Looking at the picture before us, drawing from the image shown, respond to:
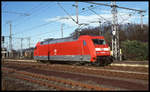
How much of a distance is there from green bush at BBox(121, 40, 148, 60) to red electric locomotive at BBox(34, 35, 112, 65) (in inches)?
368

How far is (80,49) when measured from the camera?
62.2ft

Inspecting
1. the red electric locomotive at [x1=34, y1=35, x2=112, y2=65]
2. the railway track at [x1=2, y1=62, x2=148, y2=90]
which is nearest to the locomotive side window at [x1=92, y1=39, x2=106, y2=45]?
the red electric locomotive at [x1=34, y1=35, x2=112, y2=65]

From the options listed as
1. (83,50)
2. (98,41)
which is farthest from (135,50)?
(83,50)

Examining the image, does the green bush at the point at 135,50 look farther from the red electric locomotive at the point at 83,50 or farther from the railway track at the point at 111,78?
the railway track at the point at 111,78

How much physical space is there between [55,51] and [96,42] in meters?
6.47

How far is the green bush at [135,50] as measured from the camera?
26.1m

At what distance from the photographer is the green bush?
85.7 ft

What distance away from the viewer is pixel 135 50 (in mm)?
27656

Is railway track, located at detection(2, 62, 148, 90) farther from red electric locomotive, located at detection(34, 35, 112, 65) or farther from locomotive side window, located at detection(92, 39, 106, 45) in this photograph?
locomotive side window, located at detection(92, 39, 106, 45)

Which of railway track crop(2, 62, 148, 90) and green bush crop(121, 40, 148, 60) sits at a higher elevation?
green bush crop(121, 40, 148, 60)

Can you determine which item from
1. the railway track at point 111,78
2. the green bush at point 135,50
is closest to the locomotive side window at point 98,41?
the railway track at point 111,78

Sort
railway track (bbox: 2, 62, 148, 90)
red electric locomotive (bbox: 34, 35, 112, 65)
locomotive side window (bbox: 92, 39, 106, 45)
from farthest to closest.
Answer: locomotive side window (bbox: 92, 39, 106, 45)
red electric locomotive (bbox: 34, 35, 112, 65)
railway track (bbox: 2, 62, 148, 90)

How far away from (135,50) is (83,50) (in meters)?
12.1

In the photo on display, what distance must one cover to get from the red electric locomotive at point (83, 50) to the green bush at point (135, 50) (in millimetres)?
9355
